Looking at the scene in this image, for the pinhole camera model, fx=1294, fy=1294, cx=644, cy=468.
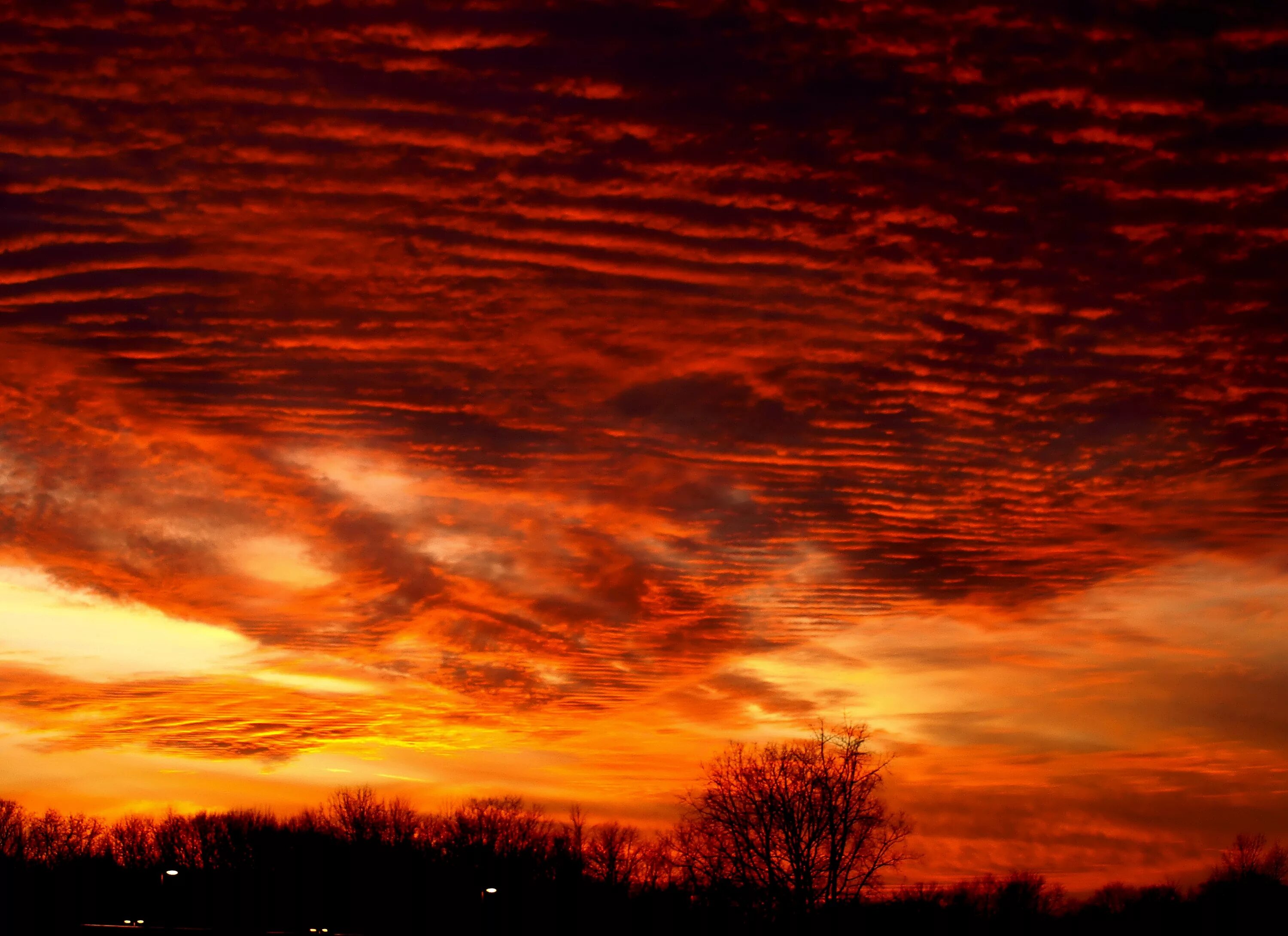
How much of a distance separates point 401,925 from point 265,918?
10.3m

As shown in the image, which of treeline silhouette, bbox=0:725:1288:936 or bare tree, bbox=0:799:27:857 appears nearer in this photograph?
treeline silhouette, bbox=0:725:1288:936

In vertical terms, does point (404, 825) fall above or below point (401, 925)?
above

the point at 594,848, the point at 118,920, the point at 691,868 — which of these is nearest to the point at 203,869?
the point at 118,920

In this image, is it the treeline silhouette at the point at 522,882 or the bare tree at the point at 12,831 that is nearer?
the treeline silhouette at the point at 522,882

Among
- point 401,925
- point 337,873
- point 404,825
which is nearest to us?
point 401,925

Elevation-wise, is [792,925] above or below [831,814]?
below

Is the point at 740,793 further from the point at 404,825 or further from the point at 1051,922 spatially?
the point at 404,825

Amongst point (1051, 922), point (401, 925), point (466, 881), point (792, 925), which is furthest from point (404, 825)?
point (792, 925)

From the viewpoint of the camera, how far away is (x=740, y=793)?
60.2 metres

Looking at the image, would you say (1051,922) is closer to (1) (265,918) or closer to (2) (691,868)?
(2) (691,868)

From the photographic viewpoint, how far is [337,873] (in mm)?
97375

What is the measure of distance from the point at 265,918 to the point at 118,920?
33.2ft

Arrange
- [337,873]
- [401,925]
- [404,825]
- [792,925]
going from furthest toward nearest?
1. [404,825]
2. [337,873]
3. [401,925]
4. [792,925]

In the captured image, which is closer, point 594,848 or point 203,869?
point 203,869
